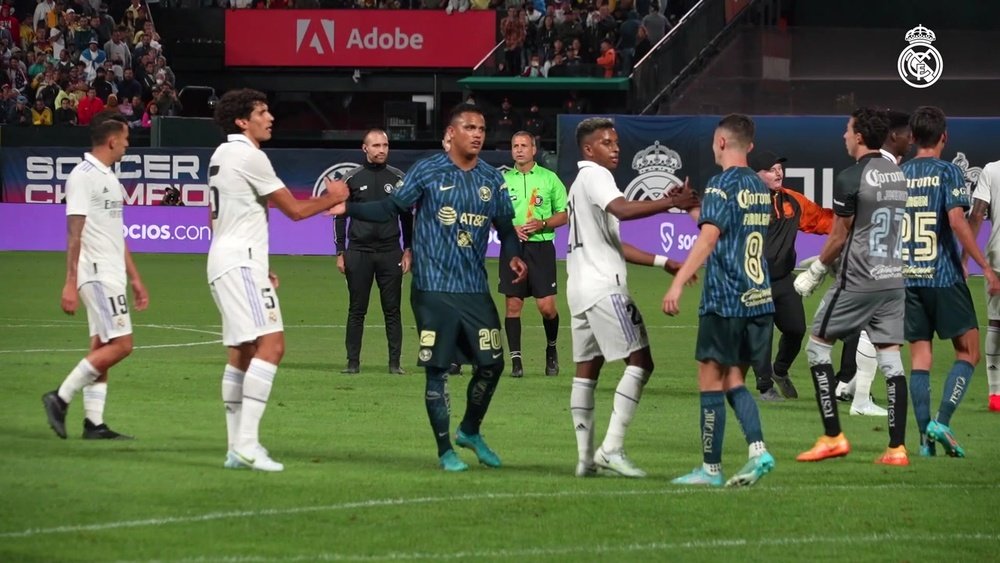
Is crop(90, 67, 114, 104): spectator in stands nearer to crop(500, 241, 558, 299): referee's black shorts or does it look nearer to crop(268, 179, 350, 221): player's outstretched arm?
crop(500, 241, 558, 299): referee's black shorts

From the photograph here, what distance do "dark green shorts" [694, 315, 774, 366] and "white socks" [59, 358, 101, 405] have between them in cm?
406

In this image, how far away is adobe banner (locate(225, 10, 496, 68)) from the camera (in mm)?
40094

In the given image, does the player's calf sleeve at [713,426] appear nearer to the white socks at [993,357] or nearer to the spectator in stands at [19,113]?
the white socks at [993,357]

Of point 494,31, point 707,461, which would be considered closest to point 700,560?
point 707,461

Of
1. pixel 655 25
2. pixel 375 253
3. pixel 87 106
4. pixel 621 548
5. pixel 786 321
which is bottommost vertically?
pixel 621 548

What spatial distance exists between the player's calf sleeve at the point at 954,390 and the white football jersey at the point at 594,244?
2.65 metres

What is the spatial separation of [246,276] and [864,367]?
5.39 meters

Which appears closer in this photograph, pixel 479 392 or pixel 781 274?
pixel 479 392

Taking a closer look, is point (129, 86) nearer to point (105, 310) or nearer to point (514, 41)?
point (514, 41)

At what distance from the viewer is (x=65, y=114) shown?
121ft

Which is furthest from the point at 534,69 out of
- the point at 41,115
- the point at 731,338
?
the point at 731,338

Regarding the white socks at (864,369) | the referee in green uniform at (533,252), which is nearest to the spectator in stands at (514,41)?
the referee in green uniform at (533,252)

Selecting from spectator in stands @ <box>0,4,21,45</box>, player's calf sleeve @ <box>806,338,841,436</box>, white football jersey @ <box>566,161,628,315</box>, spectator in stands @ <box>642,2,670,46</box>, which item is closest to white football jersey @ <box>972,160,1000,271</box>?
player's calf sleeve @ <box>806,338,841,436</box>

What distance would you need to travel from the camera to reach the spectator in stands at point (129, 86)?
124 feet
